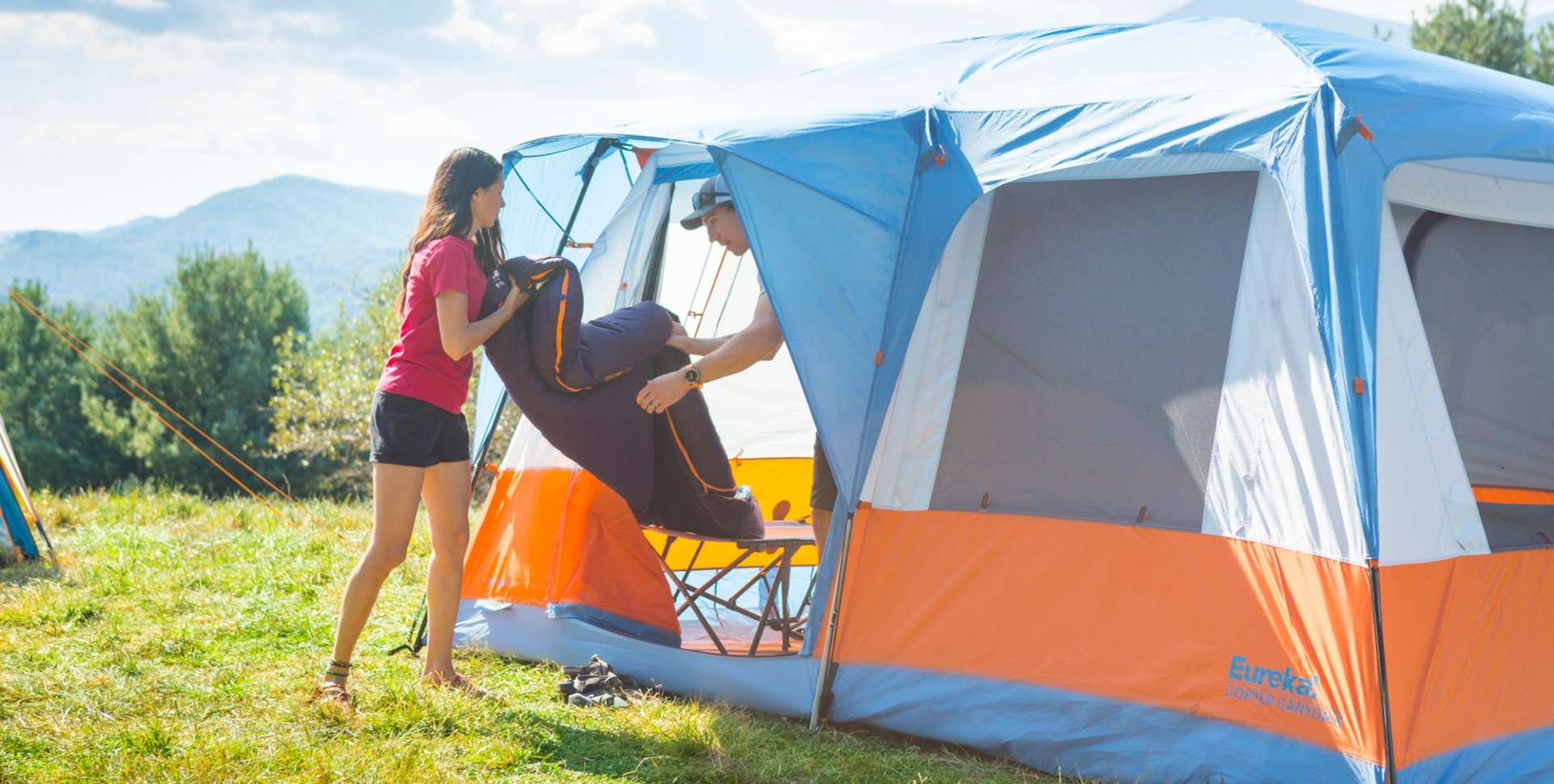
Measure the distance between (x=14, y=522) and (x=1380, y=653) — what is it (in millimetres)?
5796

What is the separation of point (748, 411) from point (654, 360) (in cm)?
157

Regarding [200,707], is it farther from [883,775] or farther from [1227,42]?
[1227,42]

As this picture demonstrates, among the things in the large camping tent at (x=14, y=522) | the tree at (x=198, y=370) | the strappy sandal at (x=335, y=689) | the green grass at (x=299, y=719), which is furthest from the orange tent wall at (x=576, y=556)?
the tree at (x=198, y=370)

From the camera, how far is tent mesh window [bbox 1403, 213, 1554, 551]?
358 cm

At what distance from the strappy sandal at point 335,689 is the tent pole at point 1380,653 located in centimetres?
265

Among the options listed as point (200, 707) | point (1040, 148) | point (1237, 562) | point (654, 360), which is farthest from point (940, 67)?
point (200, 707)

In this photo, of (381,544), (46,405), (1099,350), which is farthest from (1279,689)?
(46,405)

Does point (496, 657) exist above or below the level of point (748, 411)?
below

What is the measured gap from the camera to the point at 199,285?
15.6 metres

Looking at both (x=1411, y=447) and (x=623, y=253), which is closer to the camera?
(x=1411, y=447)

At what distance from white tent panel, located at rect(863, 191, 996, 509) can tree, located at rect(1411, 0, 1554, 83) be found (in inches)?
690

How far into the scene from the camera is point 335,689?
12.3 feet

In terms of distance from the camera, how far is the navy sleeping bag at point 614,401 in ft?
12.6

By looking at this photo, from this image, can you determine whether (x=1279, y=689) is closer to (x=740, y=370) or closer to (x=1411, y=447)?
(x=1411, y=447)
